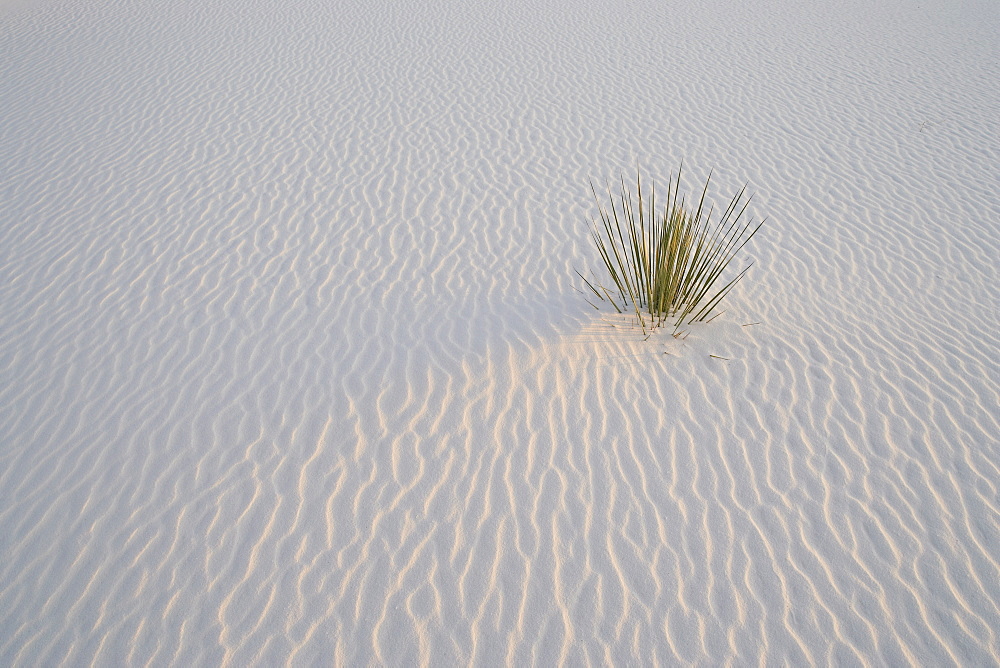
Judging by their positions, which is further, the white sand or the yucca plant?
the yucca plant

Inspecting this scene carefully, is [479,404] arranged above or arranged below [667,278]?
below

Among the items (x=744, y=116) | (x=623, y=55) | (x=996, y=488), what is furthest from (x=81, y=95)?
(x=996, y=488)

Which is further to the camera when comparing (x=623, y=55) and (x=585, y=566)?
(x=623, y=55)

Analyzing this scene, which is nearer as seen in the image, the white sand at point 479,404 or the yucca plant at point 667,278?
the white sand at point 479,404

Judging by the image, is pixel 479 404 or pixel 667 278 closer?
pixel 479 404

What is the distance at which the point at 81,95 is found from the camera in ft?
32.8

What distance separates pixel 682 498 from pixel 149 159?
754 cm

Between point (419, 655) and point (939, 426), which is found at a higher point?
point (939, 426)

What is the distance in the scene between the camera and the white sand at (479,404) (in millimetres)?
3045

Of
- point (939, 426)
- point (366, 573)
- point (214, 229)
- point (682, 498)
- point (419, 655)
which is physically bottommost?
point (419, 655)

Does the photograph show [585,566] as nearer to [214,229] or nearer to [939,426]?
[939,426]

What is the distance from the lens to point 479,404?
4129 millimetres

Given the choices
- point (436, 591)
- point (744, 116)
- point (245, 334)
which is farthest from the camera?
point (744, 116)

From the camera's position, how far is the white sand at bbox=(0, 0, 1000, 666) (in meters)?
3.04
